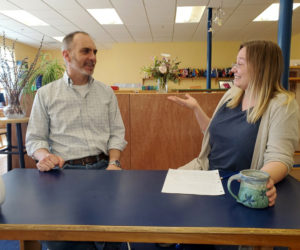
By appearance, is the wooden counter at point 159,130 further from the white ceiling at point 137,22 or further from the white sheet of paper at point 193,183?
the white ceiling at point 137,22

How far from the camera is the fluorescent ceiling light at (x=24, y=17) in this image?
17.4 ft

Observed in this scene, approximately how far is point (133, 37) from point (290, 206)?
7883 mm

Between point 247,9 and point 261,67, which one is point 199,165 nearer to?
point 261,67

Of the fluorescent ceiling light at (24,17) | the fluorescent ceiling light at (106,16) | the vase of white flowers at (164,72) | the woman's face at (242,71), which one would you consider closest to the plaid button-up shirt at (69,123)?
the woman's face at (242,71)

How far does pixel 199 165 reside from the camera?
54.2 inches

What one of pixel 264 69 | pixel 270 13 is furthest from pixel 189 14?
pixel 264 69

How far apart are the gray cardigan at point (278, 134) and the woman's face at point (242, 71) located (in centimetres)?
19

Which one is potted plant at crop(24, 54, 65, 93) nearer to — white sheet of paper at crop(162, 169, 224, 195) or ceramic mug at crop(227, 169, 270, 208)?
white sheet of paper at crop(162, 169, 224, 195)

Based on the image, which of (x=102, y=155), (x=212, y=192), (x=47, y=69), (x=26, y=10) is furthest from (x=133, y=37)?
(x=212, y=192)

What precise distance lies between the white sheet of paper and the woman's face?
56 centimetres

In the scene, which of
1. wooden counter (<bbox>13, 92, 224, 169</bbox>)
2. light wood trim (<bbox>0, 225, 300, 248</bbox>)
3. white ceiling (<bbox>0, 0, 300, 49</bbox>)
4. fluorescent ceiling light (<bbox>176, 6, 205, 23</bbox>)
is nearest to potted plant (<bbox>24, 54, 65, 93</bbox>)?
wooden counter (<bbox>13, 92, 224, 169</bbox>)

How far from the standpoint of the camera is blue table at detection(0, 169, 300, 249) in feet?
2.03

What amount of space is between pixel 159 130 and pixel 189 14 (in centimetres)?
421

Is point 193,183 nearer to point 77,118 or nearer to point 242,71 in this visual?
point 242,71
